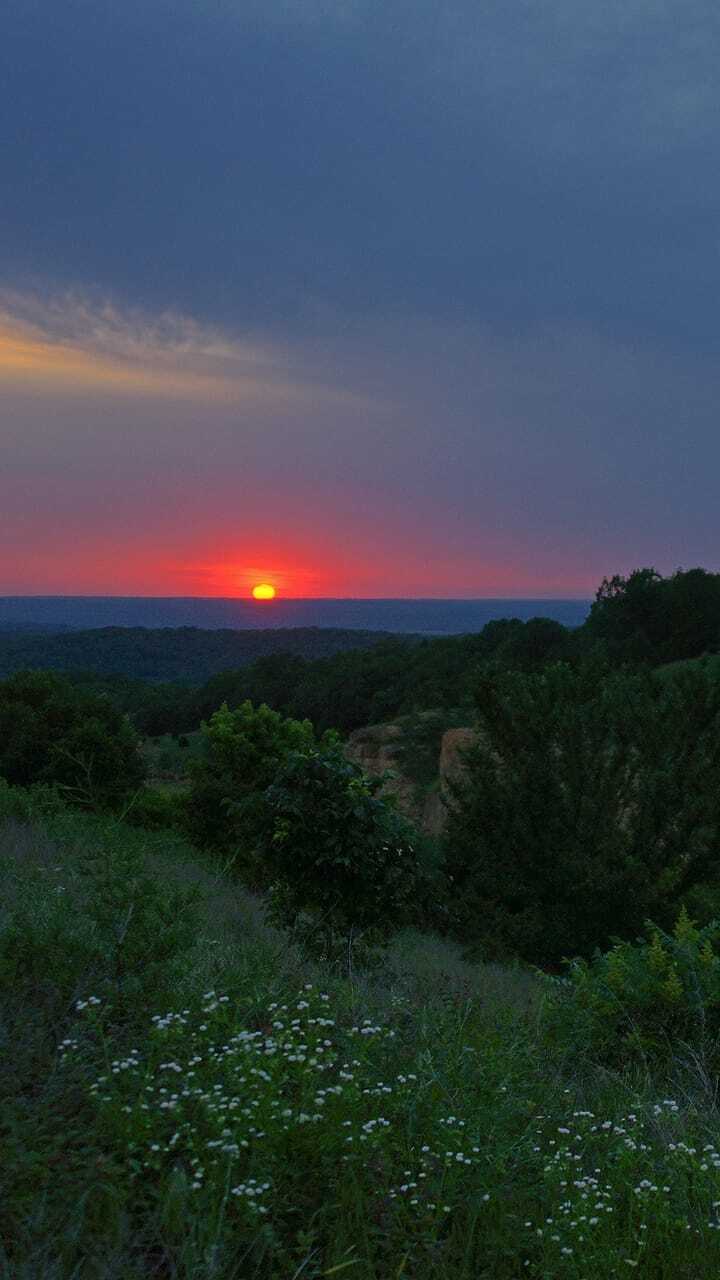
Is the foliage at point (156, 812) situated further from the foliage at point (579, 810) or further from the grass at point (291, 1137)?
the grass at point (291, 1137)

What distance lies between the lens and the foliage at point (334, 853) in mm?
8422

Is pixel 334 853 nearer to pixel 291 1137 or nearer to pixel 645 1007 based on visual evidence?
Answer: pixel 645 1007

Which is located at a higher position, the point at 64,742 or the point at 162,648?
the point at 162,648

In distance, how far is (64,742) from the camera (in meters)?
18.7

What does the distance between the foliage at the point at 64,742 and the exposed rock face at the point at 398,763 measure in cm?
526

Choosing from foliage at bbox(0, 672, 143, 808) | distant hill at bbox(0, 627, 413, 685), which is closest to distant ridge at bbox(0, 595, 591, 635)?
distant hill at bbox(0, 627, 413, 685)

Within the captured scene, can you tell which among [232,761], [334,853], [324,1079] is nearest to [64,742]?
[232,761]

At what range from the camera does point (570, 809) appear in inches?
569

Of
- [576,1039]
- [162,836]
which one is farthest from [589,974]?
[162,836]

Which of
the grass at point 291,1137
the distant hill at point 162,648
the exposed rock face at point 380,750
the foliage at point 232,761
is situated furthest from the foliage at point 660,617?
the grass at point 291,1137

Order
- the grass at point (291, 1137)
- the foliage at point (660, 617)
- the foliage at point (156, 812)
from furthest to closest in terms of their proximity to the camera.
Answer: the foliage at point (660, 617) → the foliage at point (156, 812) → the grass at point (291, 1137)

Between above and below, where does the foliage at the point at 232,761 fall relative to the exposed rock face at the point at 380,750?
above

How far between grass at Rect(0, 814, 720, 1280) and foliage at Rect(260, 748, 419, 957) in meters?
3.50

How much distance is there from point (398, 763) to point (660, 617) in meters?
28.0
